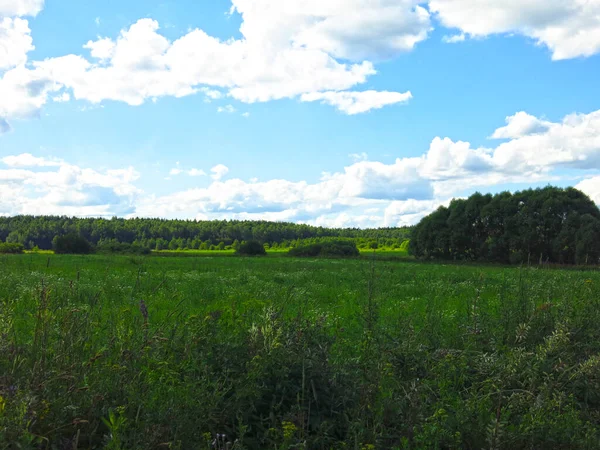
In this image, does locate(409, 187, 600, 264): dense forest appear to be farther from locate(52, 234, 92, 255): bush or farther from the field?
the field

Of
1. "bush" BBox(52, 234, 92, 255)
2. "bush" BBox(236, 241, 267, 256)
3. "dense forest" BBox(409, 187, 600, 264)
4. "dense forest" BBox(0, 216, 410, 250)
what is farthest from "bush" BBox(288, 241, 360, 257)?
"dense forest" BBox(0, 216, 410, 250)

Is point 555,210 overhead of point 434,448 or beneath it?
overhead

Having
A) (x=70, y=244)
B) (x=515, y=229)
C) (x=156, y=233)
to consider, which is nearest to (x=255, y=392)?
(x=515, y=229)

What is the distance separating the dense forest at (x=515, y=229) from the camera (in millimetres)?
54531

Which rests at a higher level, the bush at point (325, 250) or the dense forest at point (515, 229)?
the dense forest at point (515, 229)

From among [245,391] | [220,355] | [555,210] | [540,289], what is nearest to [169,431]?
[245,391]

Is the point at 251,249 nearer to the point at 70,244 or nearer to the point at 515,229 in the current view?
the point at 70,244

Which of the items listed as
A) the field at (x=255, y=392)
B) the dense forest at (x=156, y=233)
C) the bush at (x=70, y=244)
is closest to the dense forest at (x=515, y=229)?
the bush at (x=70, y=244)

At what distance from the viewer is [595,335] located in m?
6.61

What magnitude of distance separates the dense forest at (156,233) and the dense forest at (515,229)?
58779 mm

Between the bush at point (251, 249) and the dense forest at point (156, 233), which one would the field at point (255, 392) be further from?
the dense forest at point (156, 233)

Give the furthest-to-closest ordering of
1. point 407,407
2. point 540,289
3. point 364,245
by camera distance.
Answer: point 364,245, point 540,289, point 407,407

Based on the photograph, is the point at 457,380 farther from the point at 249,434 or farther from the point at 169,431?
the point at 169,431

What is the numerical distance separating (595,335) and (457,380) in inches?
110
